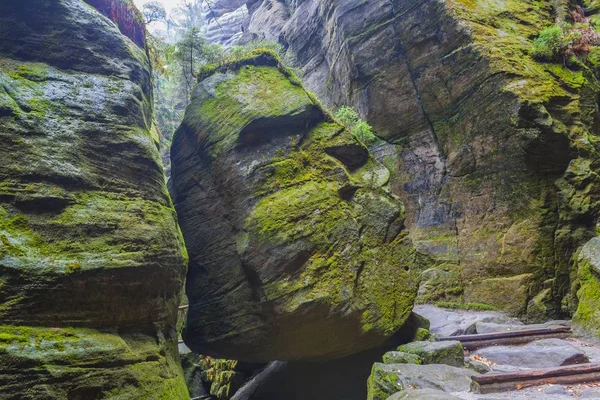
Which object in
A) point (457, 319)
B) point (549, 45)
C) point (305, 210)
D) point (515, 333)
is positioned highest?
point (549, 45)

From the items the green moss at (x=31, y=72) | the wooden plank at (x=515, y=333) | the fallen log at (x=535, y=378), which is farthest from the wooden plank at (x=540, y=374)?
the green moss at (x=31, y=72)

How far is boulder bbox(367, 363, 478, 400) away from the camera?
5.86 meters

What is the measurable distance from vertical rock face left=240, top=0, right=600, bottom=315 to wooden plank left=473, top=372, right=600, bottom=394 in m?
5.36

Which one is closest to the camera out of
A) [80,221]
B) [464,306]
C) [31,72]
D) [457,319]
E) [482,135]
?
[80,221]

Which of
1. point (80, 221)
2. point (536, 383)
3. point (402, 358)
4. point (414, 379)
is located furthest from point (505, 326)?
point (80, 221)

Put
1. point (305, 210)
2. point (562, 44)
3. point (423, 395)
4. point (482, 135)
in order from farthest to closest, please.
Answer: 1. point (562, 44)
2. point (482, 135)
3. point (305, 210)
4. point (423, 395)

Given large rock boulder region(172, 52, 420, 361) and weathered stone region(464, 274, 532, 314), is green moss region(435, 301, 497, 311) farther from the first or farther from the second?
large rock boulder region(172, 52, 420, 361)

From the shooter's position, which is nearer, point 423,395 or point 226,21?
point 423,395

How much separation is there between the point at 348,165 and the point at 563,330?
5791 mm

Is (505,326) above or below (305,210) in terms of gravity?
below

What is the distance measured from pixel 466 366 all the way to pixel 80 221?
699 centimetres

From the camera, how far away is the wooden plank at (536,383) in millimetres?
5488

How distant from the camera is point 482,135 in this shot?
12305mm

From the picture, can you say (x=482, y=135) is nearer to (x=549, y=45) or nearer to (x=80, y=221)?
(x=549, y=45)
